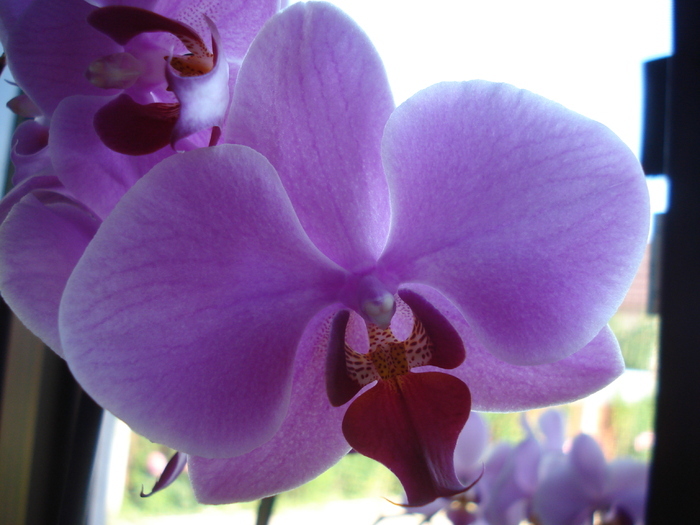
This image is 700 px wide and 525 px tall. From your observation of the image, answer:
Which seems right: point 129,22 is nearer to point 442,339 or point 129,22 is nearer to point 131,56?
point 131,56

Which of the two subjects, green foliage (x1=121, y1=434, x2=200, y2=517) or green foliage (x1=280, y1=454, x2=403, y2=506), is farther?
green foliage (x1=280, y1=454, x2=403, y2=506)

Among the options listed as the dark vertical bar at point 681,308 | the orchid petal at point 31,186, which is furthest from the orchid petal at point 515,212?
the dark vertical bar at point 681,308

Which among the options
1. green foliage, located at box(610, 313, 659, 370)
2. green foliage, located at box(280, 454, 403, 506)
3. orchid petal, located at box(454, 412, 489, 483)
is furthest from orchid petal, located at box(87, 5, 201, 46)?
green foliage, located at box(280, 454, 403, 506)

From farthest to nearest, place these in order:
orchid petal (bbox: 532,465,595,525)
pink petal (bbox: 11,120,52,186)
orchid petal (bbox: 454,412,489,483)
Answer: orchid petal (bbox: 454,412,489,483) → orchid petal (bbox: 532,465,595,525) → pink petal (bbox: 11,120,52,186)

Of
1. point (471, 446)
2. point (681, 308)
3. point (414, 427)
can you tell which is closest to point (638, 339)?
point (471, 446)

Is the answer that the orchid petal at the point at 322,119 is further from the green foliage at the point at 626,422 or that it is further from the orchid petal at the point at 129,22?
the green foliage at the point at 626,422

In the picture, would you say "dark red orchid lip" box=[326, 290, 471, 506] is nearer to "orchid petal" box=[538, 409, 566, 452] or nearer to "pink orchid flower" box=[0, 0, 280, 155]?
"pink orchid flower" box=[0, 0, 280, 155]
